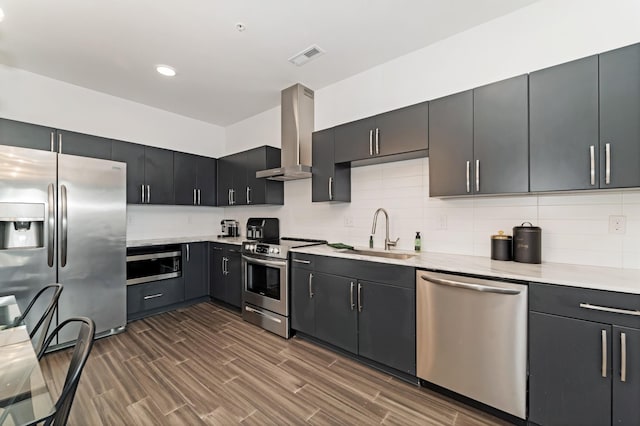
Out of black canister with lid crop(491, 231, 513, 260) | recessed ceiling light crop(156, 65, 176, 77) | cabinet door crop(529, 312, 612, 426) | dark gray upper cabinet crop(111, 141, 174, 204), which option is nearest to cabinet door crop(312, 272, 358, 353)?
black canister with lid crop(491, 231, 513, 260)

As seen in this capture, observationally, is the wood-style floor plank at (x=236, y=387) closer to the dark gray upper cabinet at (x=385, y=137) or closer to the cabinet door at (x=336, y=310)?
the cabinet door at (x=336, y=310)

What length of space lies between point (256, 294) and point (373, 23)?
117 inches

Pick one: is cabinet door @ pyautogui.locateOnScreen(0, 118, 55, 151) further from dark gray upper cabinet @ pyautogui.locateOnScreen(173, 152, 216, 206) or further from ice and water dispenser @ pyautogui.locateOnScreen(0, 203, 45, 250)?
dark gray upper cabinet @ pyautogui.locateOnScreen(173, 152, 216, 206)

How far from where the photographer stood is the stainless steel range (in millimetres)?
2914

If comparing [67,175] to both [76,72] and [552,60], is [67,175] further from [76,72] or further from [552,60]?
[552,60]

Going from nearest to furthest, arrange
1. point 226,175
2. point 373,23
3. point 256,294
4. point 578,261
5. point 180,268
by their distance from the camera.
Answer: point 578,261 → point 373,23 → point 256,294 → point 180,268 → point 226,175

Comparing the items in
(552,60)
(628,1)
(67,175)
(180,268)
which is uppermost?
(628,1)

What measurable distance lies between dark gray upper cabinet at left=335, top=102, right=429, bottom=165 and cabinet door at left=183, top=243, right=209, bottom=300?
2.46 metres

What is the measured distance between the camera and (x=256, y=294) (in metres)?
3.21

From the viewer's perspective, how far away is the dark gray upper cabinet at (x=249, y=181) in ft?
12.1

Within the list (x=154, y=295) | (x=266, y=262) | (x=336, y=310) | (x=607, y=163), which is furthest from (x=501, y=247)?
(x=154, y=295)

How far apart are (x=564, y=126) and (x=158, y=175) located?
169 inches

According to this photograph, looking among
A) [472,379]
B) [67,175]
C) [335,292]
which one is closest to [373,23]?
[335,292]

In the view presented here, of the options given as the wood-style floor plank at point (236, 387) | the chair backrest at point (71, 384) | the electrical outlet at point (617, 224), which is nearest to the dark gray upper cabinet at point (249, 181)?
the wood-style floor plank at point (236, 387)
